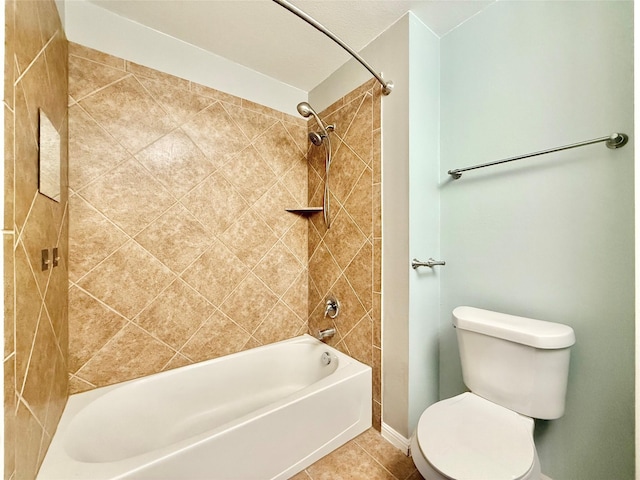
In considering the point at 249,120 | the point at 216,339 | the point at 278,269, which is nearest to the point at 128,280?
the point at 216,339

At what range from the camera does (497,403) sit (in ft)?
3.58

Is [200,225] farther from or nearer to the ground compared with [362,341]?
farther from the ground

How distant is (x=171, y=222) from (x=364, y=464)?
163 centimetres

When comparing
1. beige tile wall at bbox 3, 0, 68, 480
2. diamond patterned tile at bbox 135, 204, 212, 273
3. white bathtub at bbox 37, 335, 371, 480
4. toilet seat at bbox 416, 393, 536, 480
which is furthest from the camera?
diamond patterned tile at bbox 135, 204, 212, 273

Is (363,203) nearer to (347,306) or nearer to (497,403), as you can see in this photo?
(347,306)

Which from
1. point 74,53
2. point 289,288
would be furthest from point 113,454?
point 74,53

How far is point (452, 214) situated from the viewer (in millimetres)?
1418

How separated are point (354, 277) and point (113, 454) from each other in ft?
4.66

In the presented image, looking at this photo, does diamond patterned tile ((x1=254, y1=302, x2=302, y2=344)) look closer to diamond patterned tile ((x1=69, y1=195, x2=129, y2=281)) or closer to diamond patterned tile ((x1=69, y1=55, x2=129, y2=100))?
diamond patterned tile ((x1=69, y1=195, x2=129, y2=281))

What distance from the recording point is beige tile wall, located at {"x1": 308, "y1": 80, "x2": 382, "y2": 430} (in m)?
1.50

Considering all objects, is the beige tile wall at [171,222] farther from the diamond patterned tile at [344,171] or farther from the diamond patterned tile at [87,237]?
the diamond patterned tile at [344,171]

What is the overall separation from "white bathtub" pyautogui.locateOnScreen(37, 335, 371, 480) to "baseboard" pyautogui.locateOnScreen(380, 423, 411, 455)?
0.10 meters

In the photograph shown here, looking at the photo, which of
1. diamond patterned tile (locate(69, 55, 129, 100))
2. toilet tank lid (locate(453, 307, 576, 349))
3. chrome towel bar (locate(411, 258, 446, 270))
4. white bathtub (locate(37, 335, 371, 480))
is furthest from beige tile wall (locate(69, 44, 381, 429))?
toilet tank lid (locate(453, 307, 576, 349))

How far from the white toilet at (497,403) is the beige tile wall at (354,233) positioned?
48 centimetres
